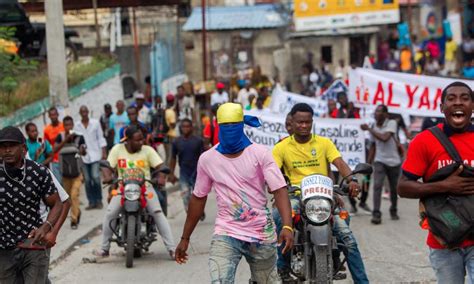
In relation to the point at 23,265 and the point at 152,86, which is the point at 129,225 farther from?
the point at 152,86

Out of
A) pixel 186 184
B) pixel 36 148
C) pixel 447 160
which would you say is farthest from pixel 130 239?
pixel 447 160

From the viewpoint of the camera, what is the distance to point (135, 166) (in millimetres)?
11898

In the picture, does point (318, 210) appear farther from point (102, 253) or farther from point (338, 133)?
point (338, 133)

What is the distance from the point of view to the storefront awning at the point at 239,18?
39312 mm

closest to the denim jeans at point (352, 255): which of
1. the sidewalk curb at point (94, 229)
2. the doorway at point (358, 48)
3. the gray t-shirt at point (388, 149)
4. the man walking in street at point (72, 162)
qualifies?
the sidewalk curb at point (94, 229)

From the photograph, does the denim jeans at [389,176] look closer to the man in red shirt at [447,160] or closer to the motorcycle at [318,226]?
the motorcycle at [318,226]

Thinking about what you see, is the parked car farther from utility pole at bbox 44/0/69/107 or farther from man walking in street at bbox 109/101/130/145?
utility pole at bbox 44/0/69/107

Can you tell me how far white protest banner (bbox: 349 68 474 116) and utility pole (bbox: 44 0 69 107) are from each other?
519 cm

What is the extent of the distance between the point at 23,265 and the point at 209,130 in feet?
31.3

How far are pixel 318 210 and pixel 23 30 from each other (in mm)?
16732

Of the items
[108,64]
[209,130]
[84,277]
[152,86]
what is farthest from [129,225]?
[152,86]

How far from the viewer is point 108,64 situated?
27203 millimetres

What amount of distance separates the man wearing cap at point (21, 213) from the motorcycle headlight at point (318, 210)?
79.1 inches

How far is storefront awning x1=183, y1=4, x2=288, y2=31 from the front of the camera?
39312 millimetres
